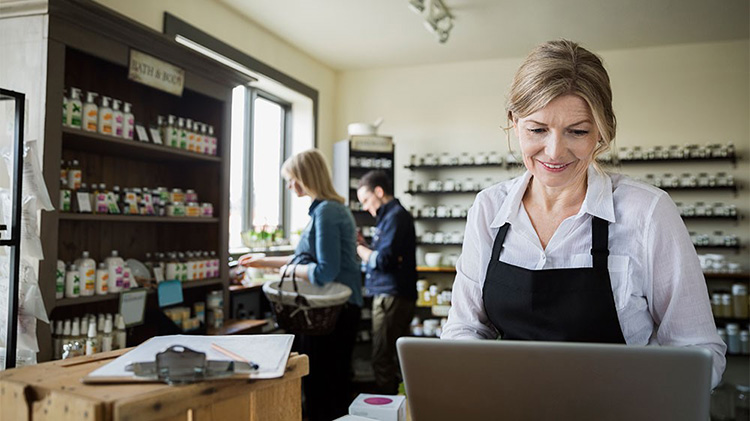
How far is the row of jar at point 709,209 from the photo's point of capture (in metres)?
5.01

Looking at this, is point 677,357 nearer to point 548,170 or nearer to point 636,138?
point 548,170

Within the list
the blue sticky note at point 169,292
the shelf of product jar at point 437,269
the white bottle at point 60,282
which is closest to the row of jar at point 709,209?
the shelf of product jar at point 437,269

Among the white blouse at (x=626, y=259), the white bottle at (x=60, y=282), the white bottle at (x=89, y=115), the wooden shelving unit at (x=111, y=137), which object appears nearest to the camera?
the white blouse at (x=626, y=259)

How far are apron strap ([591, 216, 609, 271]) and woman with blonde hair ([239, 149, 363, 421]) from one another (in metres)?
1.86

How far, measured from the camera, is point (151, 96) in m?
3.32

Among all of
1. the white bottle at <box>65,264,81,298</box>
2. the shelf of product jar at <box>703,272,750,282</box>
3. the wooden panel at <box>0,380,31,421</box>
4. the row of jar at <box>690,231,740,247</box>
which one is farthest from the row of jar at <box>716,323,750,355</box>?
the wooden panel at <box>0,380,31,421</box>

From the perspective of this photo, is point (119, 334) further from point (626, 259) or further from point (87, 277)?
point (626, 259)

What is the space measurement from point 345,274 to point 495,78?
3.51 metres

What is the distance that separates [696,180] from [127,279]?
4655mm

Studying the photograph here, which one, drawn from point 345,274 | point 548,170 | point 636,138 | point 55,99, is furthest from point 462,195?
point 548,170

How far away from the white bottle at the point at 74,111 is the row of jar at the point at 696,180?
448cm

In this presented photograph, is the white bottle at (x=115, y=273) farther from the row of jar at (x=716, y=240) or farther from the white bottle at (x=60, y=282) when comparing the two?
the row of jar at (x=716, y=240)

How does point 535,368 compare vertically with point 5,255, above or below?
below

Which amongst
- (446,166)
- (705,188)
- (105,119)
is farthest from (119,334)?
(705,188)
